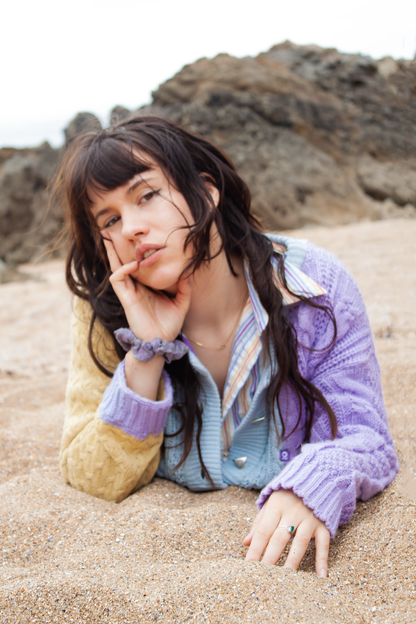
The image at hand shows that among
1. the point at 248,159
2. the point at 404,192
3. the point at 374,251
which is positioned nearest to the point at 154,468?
the point at 374,251

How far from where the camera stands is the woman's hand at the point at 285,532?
1.33 m

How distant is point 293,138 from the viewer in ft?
36.8

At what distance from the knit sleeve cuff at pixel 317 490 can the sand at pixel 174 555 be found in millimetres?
86

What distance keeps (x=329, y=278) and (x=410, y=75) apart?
300cm

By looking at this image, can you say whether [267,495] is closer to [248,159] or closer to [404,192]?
[248,159]

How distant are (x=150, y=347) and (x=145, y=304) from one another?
0.19 meters

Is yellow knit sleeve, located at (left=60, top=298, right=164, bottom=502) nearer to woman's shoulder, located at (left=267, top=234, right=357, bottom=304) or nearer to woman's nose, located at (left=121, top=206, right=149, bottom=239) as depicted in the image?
woman's nose, located at (left=121, top=206, right=149, bottom=239)

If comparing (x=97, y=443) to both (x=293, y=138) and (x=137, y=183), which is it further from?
(x=293, y=138)

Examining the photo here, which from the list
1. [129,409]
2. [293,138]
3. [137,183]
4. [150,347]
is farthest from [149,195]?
[293,138]

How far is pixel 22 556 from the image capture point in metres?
1.45

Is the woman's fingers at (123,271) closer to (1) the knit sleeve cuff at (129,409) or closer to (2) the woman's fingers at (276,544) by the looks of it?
(1) the knit sleeve cuff at (129,409)

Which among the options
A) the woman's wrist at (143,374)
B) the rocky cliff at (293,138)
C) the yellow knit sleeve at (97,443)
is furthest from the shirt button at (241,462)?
the rocky cliff at (293,138)

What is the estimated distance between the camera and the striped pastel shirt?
6.17ft

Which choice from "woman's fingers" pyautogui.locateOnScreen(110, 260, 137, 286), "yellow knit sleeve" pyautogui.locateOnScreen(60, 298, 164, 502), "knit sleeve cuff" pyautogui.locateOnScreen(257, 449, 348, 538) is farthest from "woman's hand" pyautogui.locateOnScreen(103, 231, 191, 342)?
"knit sleeve cuff" pyautogui.locateOnScreen(257, 449, 348, 538)
